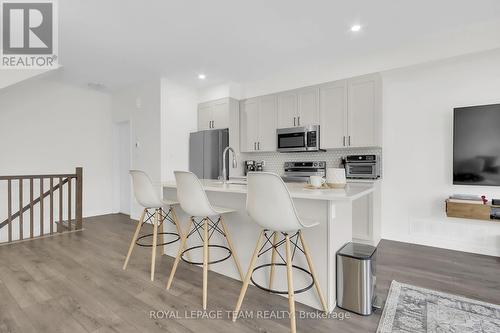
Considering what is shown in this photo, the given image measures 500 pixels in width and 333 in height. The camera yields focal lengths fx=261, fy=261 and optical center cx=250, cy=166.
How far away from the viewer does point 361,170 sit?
3.70m

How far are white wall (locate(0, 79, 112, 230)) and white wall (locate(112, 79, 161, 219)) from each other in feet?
1.92

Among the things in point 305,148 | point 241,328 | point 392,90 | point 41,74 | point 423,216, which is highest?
point 41,74

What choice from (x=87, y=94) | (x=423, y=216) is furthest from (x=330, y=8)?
(x=87, y=94)

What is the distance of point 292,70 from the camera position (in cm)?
439

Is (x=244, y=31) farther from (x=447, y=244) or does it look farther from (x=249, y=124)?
(x=447, y=244)

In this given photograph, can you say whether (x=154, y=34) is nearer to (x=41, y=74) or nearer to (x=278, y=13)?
(x=278, y=13)

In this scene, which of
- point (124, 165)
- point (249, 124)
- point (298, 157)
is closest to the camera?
point (298, 157)

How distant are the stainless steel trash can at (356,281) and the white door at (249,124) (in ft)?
9.95

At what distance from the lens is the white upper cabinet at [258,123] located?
4539mm

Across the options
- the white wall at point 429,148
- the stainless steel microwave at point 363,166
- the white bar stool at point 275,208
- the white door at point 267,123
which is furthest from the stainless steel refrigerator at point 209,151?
the white bar stool at point 275,208

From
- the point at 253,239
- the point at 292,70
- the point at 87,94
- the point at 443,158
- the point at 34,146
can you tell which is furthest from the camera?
the point at 87,94

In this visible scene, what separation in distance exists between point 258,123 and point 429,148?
8.57 feet

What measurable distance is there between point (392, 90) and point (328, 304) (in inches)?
126

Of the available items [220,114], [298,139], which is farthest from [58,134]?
[298,139]
